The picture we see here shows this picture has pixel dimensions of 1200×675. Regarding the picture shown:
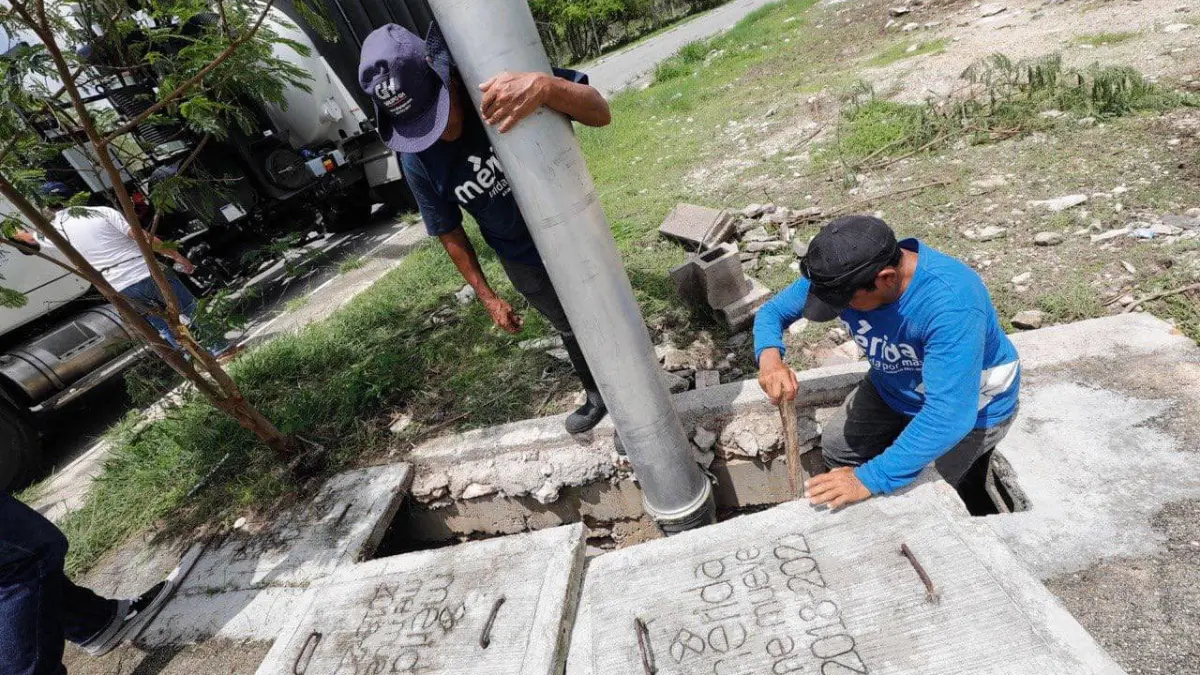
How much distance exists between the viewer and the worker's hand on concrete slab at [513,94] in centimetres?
152

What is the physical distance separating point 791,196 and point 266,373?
177 inches

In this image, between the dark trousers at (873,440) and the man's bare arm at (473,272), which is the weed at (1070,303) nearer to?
the dark trousers at (873,440)

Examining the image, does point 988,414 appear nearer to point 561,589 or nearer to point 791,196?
point 561,589

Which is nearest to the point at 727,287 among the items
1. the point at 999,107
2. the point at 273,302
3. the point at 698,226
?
the point at 698,226

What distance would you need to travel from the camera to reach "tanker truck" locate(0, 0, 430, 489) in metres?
4.37

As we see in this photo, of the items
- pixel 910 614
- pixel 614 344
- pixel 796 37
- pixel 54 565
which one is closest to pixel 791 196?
pixel 614 344

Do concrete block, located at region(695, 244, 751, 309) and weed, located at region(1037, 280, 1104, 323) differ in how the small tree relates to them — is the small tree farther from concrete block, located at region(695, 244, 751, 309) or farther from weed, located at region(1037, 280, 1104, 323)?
weed, located at region(1037, 280, 1104, 323)

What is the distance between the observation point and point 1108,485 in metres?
1.82

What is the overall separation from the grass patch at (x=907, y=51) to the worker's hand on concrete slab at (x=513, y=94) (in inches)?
288

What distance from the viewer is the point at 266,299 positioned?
6.76m

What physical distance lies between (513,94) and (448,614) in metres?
1.64

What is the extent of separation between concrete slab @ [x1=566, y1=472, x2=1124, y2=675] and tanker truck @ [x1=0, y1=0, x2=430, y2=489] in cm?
300

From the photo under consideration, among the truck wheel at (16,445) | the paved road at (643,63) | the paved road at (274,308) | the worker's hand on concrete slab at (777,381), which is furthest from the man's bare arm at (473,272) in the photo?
the paved road at (643,63)

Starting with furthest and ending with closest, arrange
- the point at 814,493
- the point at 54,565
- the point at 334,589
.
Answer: the point at 54,565 < the point at 334,589 < the point at 814,493
